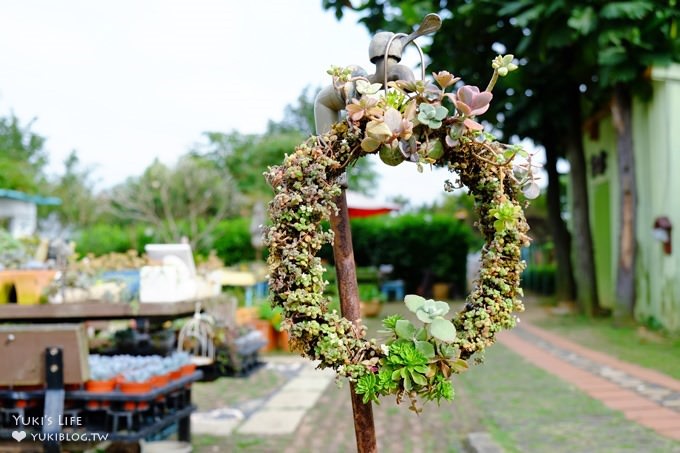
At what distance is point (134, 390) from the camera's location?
3.97 m

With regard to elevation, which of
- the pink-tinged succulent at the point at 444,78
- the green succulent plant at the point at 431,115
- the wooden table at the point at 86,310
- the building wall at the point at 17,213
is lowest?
the wooden table at the point at 86,310

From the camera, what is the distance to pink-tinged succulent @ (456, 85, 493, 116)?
1.68m

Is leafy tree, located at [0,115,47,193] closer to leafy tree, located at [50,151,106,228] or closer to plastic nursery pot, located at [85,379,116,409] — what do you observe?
leafy tree, located at [50,151,106,228]

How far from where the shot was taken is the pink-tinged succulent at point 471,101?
168 cm

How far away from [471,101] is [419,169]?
0.20 m

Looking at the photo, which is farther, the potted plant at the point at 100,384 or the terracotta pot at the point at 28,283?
the terracotta pot at the point at 28,283

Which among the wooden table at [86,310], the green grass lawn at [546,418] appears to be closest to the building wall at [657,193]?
the green grass lawn at [546,418]

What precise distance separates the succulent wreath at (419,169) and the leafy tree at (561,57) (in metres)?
9.19

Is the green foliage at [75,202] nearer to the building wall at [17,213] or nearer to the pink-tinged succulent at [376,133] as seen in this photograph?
the building wall at [17,213]

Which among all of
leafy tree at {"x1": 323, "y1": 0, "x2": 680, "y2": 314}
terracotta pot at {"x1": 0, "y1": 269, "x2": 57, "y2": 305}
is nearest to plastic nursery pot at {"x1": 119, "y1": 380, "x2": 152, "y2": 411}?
terracotta pot at {"x1": 0, "y1": 269, "x2": 57, "y2": 305}

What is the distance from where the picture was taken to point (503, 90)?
43.4 ft

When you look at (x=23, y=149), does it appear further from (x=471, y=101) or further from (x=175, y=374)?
(x=471, y=101)

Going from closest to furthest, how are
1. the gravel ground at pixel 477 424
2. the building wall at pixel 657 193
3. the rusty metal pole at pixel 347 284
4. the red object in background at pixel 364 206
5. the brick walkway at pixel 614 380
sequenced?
1. the rusty metal pole at pixel 347 284
2. the gravel ground at pixel 477 424
3. the brick walkway at pixel 614 380
4. the building wall at pixel 657 193
5. the red object in background at pixel 364 206

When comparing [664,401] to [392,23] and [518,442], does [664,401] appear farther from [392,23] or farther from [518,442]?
[392,23]
